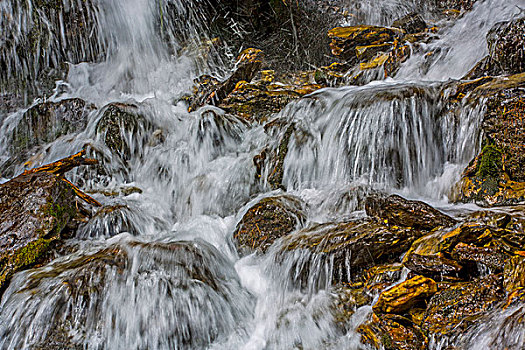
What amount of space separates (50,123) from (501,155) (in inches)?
329

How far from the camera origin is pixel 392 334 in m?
2.65

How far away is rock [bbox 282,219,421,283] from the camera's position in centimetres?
338

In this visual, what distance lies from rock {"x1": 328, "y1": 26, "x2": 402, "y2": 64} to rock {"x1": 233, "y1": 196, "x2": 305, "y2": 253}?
5.04 m

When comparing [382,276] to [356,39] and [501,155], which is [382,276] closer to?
[501,155]

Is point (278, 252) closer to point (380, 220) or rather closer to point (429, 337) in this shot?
point (380, 220)

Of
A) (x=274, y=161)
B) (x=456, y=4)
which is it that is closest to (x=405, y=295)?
(x=274, y=161)

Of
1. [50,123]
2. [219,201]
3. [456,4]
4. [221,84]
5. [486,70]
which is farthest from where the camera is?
[456,4]

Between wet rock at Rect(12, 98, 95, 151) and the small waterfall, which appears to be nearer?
the small waterfall

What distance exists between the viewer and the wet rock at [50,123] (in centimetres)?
868

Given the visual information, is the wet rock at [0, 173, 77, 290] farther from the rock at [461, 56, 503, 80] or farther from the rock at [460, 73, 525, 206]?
the rock at [461, 56, 503, 80]

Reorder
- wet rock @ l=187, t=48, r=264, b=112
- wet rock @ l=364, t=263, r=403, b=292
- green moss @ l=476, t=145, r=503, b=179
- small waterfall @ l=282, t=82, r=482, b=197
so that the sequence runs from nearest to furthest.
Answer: wet rock @ l=364, t=263, r=403, b=292 < green moss @ l=476, t=145, r=503, b=179 < small waterfall @ l=282, t=82, r=482, b=197 < wet rock @ l=187, t=48, r=264, b=112

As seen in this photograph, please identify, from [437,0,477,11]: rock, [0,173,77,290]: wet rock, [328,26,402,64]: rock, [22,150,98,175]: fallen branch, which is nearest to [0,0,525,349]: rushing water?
[0,173,77,290]: wet rock

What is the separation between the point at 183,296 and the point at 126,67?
350 inches

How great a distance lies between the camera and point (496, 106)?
4176 millimetres
